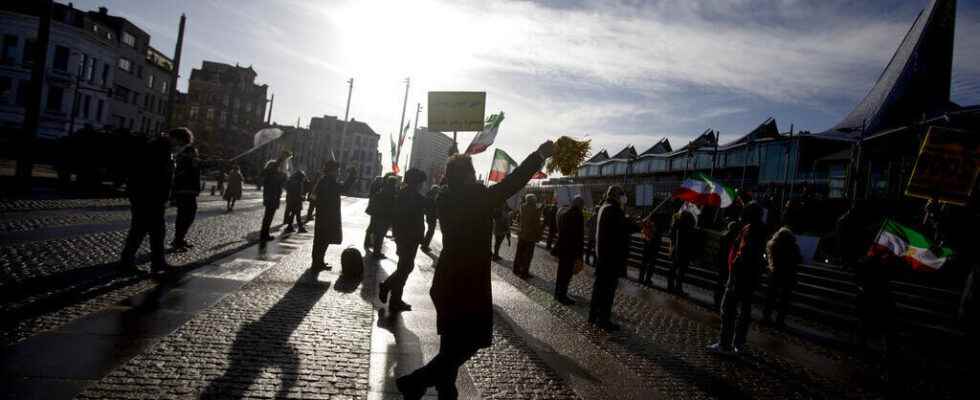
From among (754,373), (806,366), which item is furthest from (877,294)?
(754,373)

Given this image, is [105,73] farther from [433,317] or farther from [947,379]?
[947,379]

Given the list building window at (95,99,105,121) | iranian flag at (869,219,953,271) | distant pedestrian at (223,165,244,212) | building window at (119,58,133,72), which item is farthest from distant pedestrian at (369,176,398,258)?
building window at (119,58,133,72)

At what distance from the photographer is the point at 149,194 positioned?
6.34m

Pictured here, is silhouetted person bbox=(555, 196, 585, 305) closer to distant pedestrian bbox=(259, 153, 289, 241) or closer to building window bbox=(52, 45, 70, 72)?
distant pedestrian bbox=(259, 153, 289, 241)

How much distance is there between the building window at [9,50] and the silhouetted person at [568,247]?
51.7m

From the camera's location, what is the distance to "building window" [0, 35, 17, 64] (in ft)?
136

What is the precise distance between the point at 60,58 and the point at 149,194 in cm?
4926

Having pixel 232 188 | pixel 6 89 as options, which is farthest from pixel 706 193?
pixel 6 89

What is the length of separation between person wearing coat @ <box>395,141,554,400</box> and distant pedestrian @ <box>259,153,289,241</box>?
894 cm

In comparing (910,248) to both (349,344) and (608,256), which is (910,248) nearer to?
(608,256)

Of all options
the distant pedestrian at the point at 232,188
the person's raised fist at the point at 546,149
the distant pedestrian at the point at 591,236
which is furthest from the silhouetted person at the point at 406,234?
the distant pedestrian at the point at 232,188

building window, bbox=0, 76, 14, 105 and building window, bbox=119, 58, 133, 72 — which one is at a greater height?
building window, bbox=119, 58, 133, 72

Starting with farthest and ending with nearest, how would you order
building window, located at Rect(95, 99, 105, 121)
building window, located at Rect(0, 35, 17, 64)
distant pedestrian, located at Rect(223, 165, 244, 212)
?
building window, located at Rect(95, 99, 105, 121) → building window, located at Rect(0, 35, 17, 64) → distant pedestrian, located at Rect(223, 165, 244, 212)

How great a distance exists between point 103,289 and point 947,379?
350 inches
